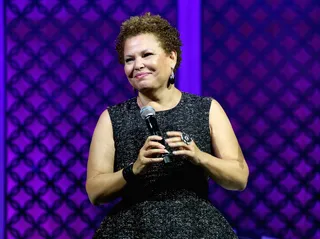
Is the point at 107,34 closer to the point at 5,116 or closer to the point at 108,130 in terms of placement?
the point at 5,116

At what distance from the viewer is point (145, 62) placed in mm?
1464

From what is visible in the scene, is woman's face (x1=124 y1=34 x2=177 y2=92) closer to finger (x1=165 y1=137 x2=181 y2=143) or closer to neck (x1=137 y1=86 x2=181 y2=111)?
neck (x1=137 y1=86 x2=181 y2=111)

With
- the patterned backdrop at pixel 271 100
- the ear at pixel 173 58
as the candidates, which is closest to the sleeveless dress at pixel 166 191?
the ear at pixel 173 58

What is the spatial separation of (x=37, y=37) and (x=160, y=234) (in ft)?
5.86

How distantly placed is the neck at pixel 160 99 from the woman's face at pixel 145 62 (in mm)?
34

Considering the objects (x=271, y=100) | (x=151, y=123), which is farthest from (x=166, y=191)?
(x=271, y=100)

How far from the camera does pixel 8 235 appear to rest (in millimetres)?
2951

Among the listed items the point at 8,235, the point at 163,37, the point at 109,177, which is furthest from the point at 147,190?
the point at 8,235

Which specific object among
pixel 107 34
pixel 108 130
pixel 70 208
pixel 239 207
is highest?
pixel 107 34

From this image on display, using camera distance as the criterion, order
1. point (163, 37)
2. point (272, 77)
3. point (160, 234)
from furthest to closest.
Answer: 1. point (272, 77)
2. point (163, 37)
3. point (160, 234)

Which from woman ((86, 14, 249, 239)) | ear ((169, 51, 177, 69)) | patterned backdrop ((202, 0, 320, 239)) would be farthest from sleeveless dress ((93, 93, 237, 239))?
patterned backdrop ((202, 0, 320, 239))

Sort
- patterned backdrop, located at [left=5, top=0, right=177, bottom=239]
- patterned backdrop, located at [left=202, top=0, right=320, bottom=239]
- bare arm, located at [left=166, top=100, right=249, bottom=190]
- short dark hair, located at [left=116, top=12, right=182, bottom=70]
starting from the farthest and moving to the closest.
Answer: patterned backdrop, located at [left=5, top=0, right=177, bottom=239]
patterned backdrop, located at [left=202, top=0, right=320, bottom=239]
short dark hair, located at [left=116, top=12, right=182, bottom=70]
bare arm, located at [left=166, top=100, right=249, bottom=190]

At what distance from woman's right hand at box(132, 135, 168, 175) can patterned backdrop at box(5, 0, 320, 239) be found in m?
1.57

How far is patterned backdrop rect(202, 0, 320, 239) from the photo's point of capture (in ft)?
9.18
